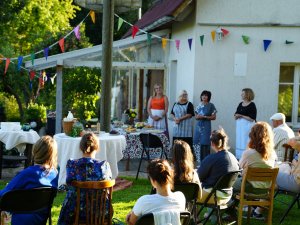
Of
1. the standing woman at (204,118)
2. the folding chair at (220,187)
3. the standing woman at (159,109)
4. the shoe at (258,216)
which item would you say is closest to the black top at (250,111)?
the standing woman at (204,118)

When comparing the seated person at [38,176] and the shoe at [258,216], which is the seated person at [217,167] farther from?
the seated person at [38,176]

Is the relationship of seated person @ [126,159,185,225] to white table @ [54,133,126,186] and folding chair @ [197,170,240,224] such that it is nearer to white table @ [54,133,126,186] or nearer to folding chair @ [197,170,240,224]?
folding chair @ [197,170,240,224]

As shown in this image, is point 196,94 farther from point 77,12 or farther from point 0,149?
Result: point 77,12

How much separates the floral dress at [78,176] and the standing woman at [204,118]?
5666 mm

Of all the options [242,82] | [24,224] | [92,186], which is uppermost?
[242,82]

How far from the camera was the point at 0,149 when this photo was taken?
9.70 m

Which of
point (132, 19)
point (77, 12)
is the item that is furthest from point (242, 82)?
point (77, 12)

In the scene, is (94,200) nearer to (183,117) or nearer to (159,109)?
(183,117)

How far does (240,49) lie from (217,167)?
609 cm

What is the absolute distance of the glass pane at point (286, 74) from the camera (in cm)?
1266

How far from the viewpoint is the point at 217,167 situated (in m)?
6.63

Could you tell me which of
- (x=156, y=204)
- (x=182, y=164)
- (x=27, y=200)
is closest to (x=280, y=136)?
(x=182, y=164)

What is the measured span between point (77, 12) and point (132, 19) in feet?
21.2

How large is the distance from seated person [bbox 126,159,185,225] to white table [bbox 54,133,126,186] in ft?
12.1
